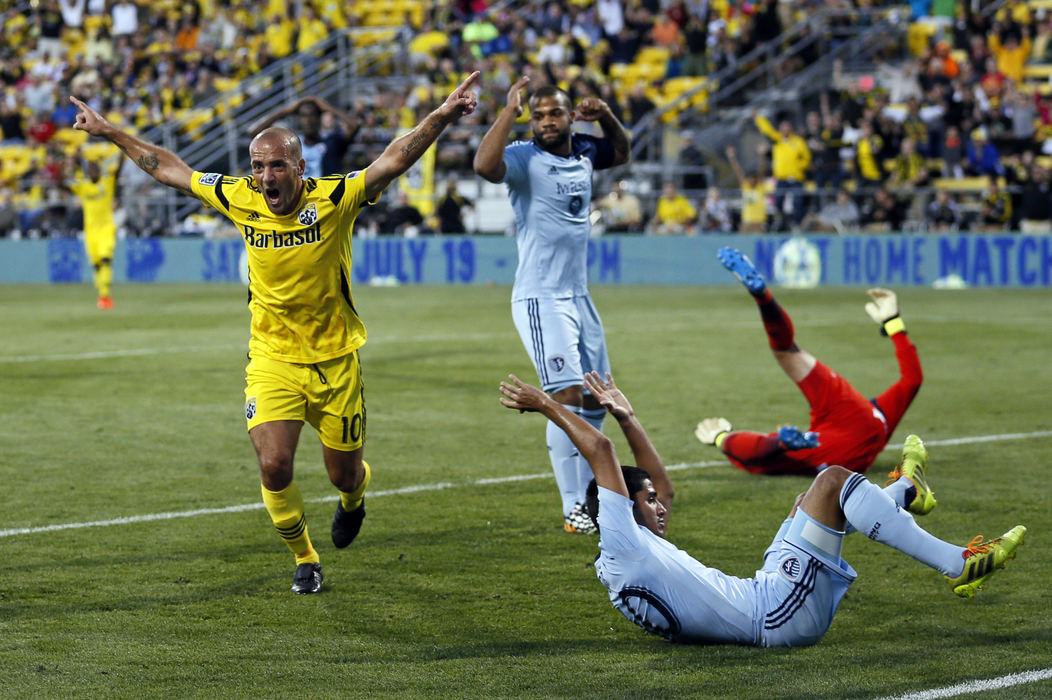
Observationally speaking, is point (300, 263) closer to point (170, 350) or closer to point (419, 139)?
point (419, 139)

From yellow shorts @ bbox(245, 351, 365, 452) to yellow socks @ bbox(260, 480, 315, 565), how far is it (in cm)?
33

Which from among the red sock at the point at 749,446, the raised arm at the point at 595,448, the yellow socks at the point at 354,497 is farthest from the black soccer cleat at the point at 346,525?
the red sock at the point at 749,446

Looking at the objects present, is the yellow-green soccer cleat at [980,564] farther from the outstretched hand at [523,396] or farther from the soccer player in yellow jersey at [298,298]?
the soccer player in yellow jersey at [298,298]

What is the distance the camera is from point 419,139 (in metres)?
6.46

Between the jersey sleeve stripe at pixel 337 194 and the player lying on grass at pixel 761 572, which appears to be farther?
the jersey sleeve stripe at pixel 337 194

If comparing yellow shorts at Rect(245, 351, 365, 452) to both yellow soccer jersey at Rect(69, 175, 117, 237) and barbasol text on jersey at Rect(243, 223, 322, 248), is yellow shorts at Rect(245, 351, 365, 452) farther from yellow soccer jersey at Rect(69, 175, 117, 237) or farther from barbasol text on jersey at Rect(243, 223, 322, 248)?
yellow soccer jersey at Rect(69, 175, 117, 237)

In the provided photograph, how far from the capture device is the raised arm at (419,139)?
6.39 m

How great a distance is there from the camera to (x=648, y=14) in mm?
32469

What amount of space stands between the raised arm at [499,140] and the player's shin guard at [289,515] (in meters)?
1.96

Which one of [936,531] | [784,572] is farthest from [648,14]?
[784,572]

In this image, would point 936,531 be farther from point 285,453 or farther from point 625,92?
point 625,92

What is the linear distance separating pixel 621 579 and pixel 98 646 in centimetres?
204

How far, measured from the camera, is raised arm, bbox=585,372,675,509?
537 centimetres

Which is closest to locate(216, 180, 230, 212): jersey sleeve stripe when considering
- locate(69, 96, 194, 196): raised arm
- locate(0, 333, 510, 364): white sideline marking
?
locate(69, 96, 194, 196): raised arm
